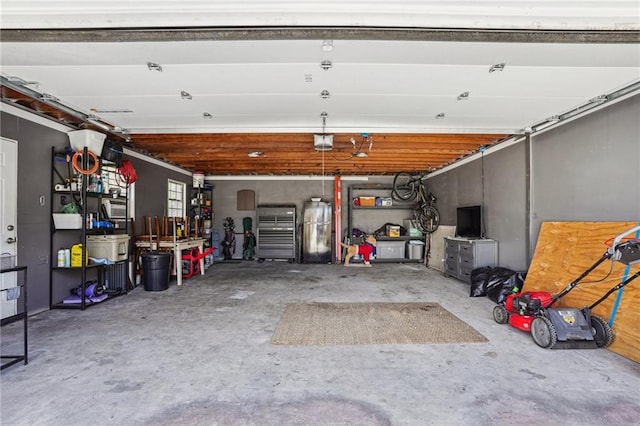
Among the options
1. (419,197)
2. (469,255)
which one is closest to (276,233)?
(419,197)

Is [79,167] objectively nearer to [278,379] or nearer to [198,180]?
[278,379]

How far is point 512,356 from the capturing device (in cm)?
266

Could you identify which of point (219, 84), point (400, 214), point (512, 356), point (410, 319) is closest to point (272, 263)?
point (400, 214)

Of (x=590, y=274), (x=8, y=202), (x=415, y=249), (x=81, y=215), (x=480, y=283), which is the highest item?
(x=8, y=202)

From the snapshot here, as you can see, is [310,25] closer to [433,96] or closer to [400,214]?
[433,96]

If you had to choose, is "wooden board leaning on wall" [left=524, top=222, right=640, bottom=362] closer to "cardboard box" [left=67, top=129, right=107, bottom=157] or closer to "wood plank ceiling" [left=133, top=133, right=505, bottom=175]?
"wood plank ceiling" [left=133, top=133, right=505, bottom=175]

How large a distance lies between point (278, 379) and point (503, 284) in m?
3.73

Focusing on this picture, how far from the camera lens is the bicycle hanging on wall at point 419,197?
324 inches

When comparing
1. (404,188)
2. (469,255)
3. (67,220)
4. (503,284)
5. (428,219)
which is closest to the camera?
(67,220)

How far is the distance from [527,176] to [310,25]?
432 centimetres

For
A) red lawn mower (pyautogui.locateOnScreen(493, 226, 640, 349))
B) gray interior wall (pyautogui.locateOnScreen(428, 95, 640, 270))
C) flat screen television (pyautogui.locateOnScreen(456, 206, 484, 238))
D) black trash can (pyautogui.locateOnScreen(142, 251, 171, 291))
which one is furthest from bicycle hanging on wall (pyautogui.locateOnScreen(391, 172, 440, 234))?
black trash can (pyautogui.locateOnScreen(142, 251, 171, 291))

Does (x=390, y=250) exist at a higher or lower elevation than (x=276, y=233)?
lower

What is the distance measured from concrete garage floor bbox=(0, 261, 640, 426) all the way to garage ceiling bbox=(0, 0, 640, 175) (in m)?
2.50

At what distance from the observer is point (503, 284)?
4.39m
